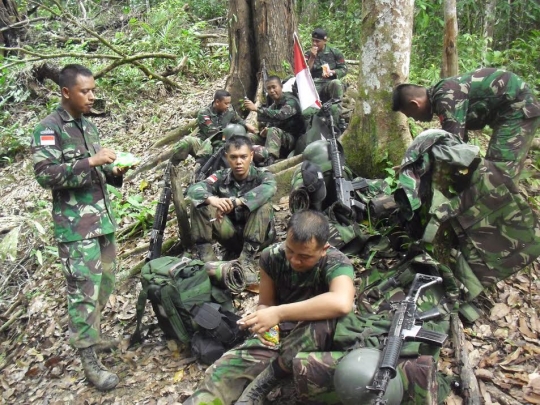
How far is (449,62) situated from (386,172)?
2.35m

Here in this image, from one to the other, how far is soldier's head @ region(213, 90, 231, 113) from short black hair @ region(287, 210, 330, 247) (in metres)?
4.85

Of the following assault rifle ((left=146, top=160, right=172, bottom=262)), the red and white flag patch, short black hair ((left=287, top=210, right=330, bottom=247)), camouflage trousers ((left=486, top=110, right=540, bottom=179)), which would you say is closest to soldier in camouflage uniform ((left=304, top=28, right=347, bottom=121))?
assault rifle ((left=146, top=160, right=172, bottom=262))

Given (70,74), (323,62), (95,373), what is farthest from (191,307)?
(323,62)

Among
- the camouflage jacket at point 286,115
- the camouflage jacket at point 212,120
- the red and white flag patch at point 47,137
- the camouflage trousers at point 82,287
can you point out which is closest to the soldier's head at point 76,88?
the red and white flag patch at point 47,137

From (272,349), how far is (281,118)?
4864mm

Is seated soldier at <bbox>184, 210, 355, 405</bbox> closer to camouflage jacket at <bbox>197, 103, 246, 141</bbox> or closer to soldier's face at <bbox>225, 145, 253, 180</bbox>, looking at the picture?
soldier's face at <bbox>225, 145, 253, 180</bbox>

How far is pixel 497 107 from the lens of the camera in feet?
15.5

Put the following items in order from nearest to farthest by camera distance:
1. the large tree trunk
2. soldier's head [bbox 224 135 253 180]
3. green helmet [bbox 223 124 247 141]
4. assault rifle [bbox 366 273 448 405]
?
assault rifle [bbox 366 273 448 405]
soldier's head [bbox 224 135 253 180]
green helmet [bbox 223 124 247 141]
the large tree trunk

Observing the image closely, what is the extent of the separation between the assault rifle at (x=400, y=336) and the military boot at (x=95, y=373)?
2.37 metres

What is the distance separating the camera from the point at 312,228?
3.15 m

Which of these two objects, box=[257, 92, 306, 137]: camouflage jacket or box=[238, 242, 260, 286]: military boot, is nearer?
box=[238, 242, 260, 286]: military boot

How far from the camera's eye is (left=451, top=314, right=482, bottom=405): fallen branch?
11.0 ft

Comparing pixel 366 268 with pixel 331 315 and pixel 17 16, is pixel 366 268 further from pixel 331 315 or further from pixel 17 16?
pixel 17 16

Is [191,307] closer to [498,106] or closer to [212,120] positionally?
[498,106]
